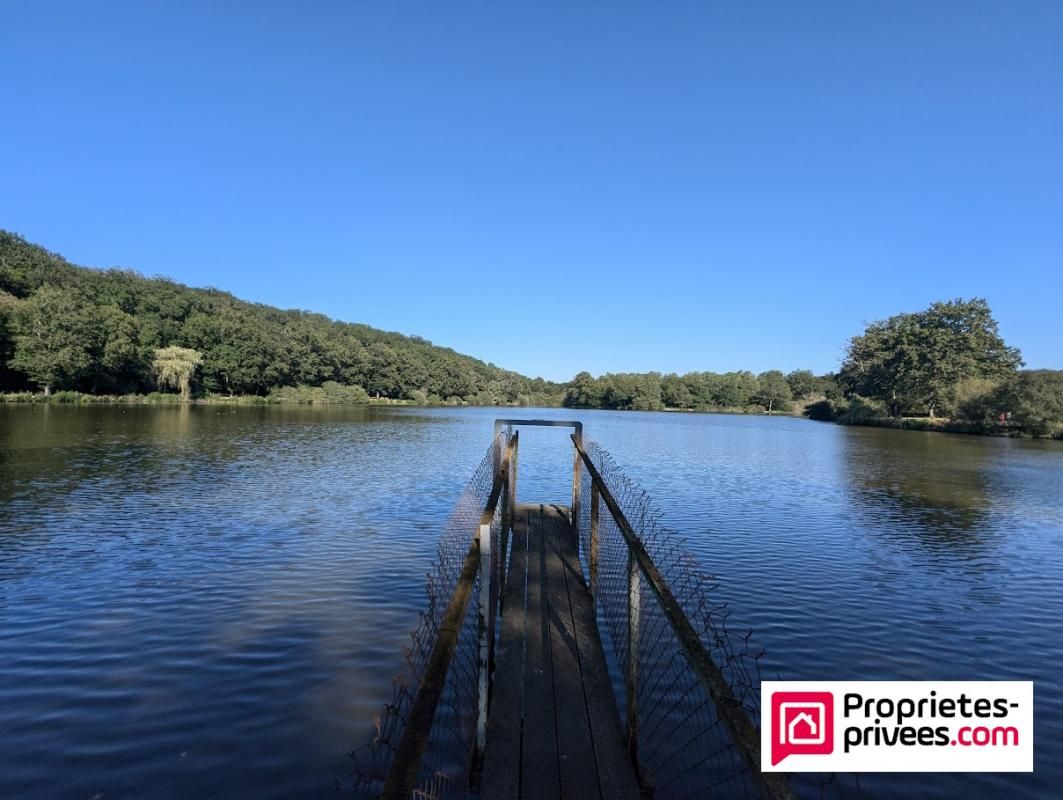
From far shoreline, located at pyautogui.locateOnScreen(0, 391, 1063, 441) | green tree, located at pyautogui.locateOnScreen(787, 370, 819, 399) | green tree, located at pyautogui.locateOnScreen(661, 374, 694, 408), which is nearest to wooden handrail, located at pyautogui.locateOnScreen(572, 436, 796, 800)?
far shoreline, located at pyautogui.locateOnScreen(0, 391, 1063, 441)

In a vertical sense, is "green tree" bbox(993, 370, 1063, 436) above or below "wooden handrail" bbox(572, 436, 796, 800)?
above

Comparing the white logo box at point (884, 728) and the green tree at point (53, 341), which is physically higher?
the green tree at point (53, 341)

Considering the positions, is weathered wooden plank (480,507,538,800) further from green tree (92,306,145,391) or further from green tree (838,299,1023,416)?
green tree (838,299,1023,416)

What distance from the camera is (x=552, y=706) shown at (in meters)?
4.24

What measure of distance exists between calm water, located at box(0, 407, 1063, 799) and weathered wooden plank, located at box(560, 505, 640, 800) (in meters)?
1.96

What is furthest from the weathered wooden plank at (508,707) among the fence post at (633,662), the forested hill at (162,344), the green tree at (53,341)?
the forested hill at (162,344)

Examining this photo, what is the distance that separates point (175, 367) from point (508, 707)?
83525mm

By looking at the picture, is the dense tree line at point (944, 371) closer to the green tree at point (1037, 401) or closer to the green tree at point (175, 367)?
the green tree at point (1037, 401)

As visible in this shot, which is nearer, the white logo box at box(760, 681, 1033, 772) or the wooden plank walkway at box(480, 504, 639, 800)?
the white logo box at box(760, 681, 1033, 772)

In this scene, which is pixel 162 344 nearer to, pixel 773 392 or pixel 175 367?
pixel 175 367

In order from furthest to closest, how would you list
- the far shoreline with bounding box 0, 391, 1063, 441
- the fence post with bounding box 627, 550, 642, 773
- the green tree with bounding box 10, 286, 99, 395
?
the green tree with bounding box 10, 286, 99, 395 → the far shoreline with bounding box 0, 391, 1063, 441 → the fence post with bounding box 627, 550, 642, 773

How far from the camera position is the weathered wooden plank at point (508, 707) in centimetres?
338

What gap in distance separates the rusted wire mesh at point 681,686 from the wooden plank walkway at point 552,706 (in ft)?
1.26

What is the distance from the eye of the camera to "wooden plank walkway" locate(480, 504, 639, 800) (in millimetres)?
3377
